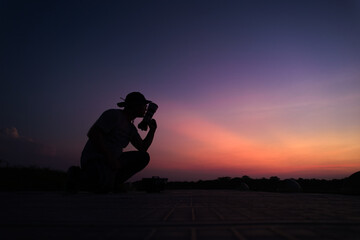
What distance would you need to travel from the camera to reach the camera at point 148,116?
3801 millimetres

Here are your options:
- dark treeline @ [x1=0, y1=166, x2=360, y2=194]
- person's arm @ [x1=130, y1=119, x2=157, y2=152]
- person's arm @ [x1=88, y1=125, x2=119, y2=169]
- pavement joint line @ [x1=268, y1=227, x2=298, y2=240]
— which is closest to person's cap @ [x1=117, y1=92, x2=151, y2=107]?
person's arm @ [x1=130, y1=119, x2=157, y2=152]

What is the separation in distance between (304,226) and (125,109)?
3071 mm

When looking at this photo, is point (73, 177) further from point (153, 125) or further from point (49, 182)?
point (49, 182)

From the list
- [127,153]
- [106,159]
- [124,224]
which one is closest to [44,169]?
[127,153]

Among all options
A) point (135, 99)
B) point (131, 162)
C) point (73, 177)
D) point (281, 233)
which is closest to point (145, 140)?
point (131, 162)

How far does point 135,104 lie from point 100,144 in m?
0.76

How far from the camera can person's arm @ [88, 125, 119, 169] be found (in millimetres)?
3271

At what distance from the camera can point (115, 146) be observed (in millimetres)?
3719

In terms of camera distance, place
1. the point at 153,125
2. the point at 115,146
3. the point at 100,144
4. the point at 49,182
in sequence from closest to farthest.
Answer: the point at 100,144 < the point at 115,146 < the point at 153,125 < the point at 49,182

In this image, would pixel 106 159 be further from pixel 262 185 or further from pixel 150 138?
pixel 262 185

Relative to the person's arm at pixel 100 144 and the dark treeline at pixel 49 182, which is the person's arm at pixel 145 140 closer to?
the person's arm at pixel 100 144

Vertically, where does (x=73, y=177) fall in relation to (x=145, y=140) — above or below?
below

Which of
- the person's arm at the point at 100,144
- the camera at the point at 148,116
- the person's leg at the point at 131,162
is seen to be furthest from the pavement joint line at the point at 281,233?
the person's leg at the point at 131,162

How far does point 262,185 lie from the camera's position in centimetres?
1548
